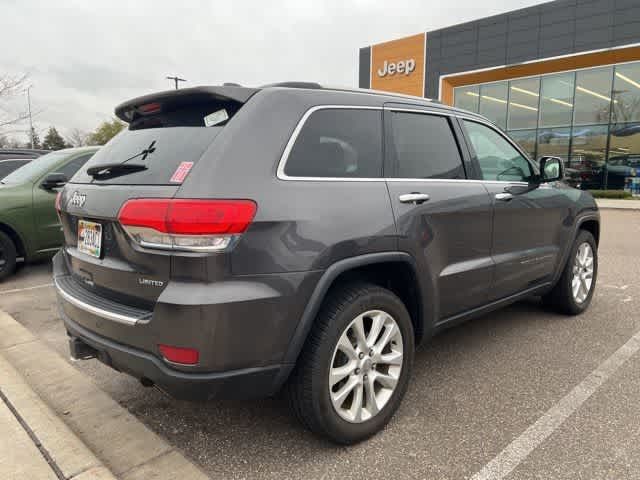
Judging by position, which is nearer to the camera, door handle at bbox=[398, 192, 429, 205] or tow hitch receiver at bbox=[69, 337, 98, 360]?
tow hitch receiver at bbox=[69, 337, 98, 360]

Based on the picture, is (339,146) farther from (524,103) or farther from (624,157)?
(524,103)

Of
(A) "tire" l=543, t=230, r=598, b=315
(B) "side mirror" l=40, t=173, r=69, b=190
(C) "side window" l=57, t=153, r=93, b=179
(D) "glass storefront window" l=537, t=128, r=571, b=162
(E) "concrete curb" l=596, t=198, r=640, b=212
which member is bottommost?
(E) "concrete curb" l=596, t=198, r=640, b=212

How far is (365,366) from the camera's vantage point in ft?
7.71

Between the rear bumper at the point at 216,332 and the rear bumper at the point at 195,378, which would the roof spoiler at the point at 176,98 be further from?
the rear bumper at the point at 195,378

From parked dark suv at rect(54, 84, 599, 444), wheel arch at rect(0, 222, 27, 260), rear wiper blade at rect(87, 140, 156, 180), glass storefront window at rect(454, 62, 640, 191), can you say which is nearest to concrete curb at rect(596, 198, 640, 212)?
glass storefront window at rect(454, 62, 640, 191)

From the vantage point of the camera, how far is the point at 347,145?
242cm

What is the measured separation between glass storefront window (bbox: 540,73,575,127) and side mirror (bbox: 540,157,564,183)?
65.9 ft

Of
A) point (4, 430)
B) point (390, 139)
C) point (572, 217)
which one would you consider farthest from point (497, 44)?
point (4, 430)

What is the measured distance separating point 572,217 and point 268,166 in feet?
10.6

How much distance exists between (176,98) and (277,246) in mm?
990

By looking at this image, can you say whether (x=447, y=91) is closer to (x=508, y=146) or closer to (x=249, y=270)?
(x=508, y=146)

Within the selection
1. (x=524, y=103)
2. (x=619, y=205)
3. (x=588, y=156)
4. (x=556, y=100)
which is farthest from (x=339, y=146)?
(x=524, y=103)

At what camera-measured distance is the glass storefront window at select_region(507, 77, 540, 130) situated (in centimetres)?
2194

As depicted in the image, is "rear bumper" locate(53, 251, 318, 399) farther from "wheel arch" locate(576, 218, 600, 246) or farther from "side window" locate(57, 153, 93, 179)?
"side window" locate(57, 153, 93, 179)
